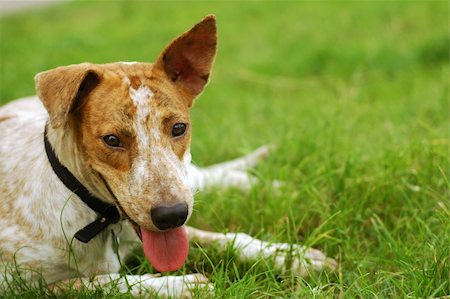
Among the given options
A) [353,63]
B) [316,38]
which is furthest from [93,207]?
[316,38]

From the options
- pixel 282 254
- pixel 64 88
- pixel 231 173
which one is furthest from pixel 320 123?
pixel 64 88

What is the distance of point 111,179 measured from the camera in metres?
3.38

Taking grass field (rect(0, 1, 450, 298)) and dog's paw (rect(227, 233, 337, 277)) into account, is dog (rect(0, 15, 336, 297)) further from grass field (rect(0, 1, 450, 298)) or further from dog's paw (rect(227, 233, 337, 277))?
grass field (rect(0, 1, 450, 298))

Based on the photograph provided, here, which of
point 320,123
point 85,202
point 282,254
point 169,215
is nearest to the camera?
point 169,215

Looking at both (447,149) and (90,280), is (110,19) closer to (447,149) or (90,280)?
(447,149)

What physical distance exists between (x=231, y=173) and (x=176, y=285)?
1.84 meters

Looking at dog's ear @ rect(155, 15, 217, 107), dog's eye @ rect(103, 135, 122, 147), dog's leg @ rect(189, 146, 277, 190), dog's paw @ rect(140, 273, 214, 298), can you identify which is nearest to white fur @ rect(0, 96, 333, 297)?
dog's paw @ rect(140, 273, 214, 298)

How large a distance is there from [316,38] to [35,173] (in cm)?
609

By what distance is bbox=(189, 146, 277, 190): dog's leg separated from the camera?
5.10 m

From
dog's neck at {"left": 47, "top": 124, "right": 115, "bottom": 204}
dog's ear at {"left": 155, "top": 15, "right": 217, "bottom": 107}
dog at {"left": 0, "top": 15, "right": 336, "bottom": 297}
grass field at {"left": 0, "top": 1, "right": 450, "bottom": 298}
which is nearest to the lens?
dog at {"left": 0, "top": 15, "right": 336, "bottom": 297}

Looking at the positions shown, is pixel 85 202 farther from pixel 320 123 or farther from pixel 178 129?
pixel 320 123

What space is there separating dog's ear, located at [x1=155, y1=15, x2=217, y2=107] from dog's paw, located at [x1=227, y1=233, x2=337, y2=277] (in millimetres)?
917

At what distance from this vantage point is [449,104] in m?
6.21

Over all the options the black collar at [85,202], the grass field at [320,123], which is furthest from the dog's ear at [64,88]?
the grass field at [320,123]
